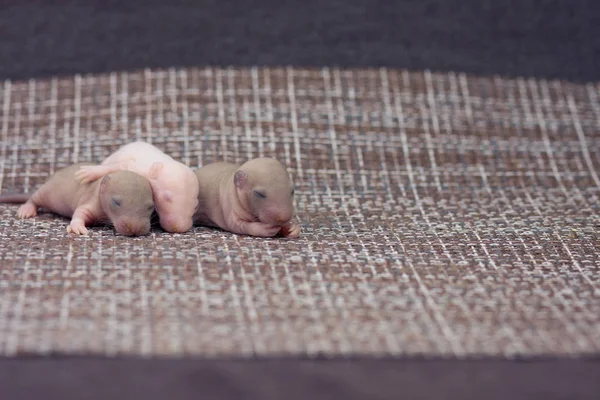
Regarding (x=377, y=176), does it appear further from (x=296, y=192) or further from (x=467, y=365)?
(x=467, y=365)

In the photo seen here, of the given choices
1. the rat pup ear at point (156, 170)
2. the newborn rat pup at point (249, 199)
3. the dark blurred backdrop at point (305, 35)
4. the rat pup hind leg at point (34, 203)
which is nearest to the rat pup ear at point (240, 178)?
the newborn rat pup at point (249, 199)

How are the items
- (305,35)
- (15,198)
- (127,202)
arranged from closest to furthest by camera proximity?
(127,202) → (15,198) → (305,35)

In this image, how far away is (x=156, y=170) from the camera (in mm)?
1832

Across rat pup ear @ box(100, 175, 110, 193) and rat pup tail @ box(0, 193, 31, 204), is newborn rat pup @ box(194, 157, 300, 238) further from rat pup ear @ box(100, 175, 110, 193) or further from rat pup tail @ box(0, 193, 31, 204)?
rat pup tail @ box(0, 193, 31, 204)

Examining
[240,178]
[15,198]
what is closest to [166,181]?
[240,178]

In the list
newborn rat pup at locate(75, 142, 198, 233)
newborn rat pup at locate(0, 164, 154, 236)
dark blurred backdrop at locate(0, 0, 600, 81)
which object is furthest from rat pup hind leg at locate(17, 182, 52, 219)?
dark blurred backdrop at locate(0, 0, 600, 81)

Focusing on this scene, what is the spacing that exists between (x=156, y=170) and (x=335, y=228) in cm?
36

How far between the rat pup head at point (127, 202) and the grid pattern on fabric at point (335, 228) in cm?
3

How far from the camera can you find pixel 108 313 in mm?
1356

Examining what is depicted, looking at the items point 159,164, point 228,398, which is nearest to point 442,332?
point 228,398

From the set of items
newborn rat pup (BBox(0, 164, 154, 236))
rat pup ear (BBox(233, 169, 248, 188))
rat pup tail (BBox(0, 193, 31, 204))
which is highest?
rat pup ear (BBox(233, 169, 248, 188))

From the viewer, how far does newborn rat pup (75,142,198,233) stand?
71.3 inches

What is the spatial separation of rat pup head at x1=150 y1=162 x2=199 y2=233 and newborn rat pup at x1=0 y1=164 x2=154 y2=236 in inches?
1.3

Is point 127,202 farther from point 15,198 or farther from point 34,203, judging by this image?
point 15,198
